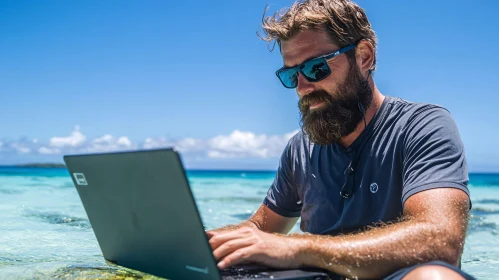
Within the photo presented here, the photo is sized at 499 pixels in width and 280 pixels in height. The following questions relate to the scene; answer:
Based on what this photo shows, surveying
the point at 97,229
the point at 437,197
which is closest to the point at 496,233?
the point at 437,197

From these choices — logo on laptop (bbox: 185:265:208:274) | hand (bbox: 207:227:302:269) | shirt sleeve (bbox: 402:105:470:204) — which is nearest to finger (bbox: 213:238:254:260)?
hand (bbox: 207:227:302:269)

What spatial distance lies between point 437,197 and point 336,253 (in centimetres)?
49

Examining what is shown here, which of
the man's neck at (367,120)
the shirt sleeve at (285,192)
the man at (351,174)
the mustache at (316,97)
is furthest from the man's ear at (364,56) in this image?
the shirt sleeve at (285,192)

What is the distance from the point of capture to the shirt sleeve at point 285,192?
3168mm

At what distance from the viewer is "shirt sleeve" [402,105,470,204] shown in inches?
84.5

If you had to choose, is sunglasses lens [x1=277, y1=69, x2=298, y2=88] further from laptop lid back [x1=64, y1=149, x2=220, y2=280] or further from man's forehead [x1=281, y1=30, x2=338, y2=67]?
laptop lid back [x1=64, y1=149, x2=220, y2=280]

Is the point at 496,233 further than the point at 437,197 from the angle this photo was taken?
Yes

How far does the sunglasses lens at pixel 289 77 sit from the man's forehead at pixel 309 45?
0.17 feet

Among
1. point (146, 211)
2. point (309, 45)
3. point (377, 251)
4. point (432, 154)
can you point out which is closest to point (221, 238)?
point (146, 211)

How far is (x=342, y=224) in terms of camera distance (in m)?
2.60

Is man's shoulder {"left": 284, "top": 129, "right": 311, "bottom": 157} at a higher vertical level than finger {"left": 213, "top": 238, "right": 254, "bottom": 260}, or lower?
higher

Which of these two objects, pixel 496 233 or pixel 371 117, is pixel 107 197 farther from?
pixel 496 233

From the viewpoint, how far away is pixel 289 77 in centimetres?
286

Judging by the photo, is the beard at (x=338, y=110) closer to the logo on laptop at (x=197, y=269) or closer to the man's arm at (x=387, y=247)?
the man's arm at (x=387, y=247)
